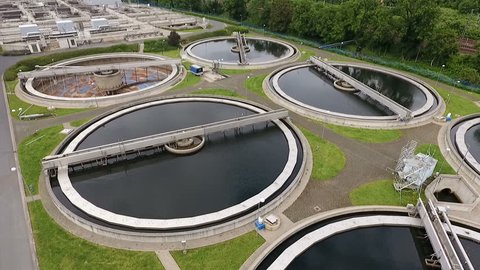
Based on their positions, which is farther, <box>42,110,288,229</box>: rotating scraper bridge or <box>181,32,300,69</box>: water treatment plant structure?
<box>181,32,300,69</box>: water treatment plant structure

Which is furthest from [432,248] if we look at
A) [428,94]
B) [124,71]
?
[124,71]

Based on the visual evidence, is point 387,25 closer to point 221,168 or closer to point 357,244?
point 221,168

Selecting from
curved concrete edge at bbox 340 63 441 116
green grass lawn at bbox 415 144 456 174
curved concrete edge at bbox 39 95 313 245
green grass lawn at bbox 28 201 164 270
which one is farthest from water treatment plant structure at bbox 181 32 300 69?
green grass lawn at bbox 28 201 164 270

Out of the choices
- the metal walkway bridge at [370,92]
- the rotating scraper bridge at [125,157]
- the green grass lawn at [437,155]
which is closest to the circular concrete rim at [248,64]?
the metal walkway bridge at [370,92]

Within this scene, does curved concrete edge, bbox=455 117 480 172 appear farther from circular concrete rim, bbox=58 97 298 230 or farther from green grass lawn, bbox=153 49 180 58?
green grass lawn, bbox=153 49 180 58

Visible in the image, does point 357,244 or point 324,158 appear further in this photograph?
point 324,158

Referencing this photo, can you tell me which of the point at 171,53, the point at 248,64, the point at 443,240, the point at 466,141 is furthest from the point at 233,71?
the point at 443,240
